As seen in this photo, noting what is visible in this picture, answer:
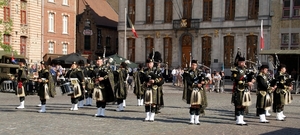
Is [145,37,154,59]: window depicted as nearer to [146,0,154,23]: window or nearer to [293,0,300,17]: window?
[146,0,154,23]: window

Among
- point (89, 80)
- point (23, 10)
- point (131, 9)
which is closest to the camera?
point (89, 80)

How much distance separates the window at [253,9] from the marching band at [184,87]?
25.4m

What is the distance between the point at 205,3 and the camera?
1671 inches

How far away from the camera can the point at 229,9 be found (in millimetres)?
41125

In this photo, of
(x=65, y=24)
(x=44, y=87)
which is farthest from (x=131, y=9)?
(x=44, y=87)

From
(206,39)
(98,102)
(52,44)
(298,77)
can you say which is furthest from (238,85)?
(52,44)

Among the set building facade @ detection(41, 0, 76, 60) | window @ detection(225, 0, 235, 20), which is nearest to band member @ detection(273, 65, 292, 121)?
window @ detection(225, 0, 235, 20)

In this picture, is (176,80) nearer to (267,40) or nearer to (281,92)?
(267,40)

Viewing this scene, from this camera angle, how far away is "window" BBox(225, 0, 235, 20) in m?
40.9

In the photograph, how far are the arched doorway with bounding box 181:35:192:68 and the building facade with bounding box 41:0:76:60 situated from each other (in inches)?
505

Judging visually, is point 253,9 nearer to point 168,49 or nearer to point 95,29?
point 168,49

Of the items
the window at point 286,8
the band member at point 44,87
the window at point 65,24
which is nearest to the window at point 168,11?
the window at point 65,24

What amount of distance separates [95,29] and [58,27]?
10324mm

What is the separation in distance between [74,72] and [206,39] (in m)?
28.1
